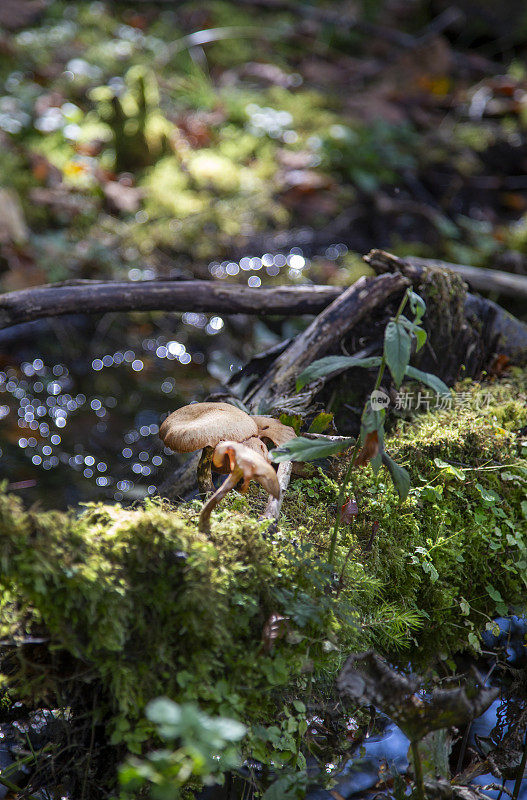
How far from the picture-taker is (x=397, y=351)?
1.71 metres

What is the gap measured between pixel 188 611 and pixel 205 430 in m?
0.59

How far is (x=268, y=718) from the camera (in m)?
1.69

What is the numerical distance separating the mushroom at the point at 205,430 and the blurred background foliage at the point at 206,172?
1055 mm

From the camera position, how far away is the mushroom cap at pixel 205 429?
189 cm

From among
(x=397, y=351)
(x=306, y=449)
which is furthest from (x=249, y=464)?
(x=397, y=351)

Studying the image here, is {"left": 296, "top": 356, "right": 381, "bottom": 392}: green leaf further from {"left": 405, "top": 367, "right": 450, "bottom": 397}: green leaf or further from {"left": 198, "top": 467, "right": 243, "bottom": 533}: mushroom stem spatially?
{"left": 198, "top": 467, "right": 243, "bottom": 533}: mushroom stem

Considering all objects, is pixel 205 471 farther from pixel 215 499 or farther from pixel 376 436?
pixel 376 436

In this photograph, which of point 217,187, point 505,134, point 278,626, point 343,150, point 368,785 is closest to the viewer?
point 278,626

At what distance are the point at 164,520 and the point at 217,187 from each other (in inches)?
190

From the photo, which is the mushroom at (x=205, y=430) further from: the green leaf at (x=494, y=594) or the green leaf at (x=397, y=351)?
the green leaf at (x=494, y=594)

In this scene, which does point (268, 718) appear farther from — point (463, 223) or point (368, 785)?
point (463, 223)

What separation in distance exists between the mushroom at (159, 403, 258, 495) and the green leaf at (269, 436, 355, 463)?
0.76 feet

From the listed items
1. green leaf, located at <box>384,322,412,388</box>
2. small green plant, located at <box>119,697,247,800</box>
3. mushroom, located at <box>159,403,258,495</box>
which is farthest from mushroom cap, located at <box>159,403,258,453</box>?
small green plant, located at <box>119,697,247,800</box>

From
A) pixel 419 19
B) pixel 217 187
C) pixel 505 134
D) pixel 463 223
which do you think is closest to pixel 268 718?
pixel 217 187
